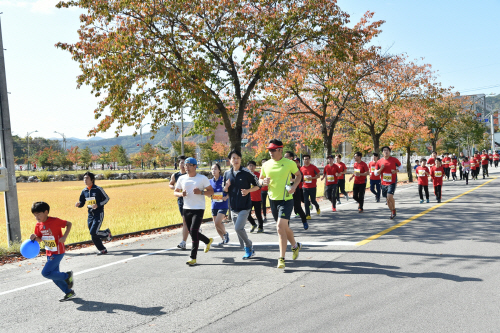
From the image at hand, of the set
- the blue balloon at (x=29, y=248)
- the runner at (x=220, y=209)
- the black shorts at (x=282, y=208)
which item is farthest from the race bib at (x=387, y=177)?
the blue balloon at (x=29, y=248)

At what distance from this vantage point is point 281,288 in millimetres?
5367

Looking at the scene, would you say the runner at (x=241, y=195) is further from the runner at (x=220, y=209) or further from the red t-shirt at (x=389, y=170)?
the red t-shirt at (x=389, y=170)

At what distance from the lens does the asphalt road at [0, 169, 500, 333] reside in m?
4.26

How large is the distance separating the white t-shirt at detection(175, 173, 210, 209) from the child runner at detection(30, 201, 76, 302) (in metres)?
2.10

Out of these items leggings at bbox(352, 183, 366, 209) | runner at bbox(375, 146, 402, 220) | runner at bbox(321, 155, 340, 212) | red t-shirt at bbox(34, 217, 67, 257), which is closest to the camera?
red t-shirt at bbox(34, 217, 67, 257)

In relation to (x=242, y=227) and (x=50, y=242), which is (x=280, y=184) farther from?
(x=50, y=242)

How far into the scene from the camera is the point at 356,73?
21250 millimetres

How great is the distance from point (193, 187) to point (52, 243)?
2.39 meters

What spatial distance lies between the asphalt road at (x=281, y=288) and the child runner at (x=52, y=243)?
25cm

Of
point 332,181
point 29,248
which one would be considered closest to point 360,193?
point 332,181

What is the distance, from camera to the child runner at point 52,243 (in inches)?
213

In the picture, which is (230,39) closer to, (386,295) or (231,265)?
(231,265)

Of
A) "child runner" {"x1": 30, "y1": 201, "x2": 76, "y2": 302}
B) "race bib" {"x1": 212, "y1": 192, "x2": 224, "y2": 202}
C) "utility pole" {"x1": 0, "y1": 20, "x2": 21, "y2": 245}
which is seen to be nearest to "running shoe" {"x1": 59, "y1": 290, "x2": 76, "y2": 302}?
"child runner" {"x1": 30, "y1": 201, "x2": 76, "y2": 302}

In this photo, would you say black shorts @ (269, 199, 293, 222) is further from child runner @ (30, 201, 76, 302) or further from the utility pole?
the utility pole
